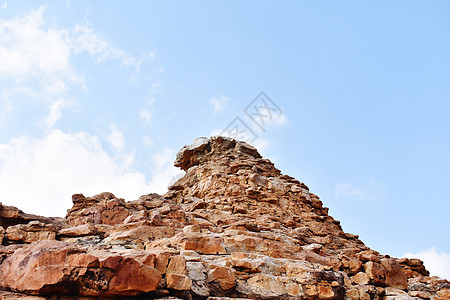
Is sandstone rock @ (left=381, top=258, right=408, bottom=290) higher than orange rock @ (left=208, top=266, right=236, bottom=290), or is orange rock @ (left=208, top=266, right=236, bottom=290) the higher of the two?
sandstone rock @ (left=381, top=258, right=408, bottom=290)

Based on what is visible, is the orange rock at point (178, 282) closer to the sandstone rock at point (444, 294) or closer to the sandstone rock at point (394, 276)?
the sandstone rock at point (394, 276)

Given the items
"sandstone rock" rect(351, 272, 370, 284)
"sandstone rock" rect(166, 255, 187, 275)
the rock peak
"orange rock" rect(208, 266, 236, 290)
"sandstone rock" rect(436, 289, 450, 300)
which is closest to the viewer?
"sandstone rock" rect(166, 255, 187, 275)

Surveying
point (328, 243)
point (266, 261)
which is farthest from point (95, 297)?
point (328, 243)

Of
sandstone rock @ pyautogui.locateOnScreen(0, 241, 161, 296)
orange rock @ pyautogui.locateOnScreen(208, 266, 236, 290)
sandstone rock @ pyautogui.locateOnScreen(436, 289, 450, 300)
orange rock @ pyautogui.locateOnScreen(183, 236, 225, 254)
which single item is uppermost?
orange rock @ pyautogui.locateOnScreen(183, 236, 225, 254)

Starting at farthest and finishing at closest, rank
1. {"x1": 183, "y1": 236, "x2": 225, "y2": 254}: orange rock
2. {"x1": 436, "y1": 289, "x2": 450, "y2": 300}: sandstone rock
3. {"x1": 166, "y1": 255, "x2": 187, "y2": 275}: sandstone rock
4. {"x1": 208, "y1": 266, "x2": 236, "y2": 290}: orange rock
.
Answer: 1. {"x1": 436, "y1": 289, "x2": 450, "y2": 300}: sandstone rock
2. {"x1": 183, "y1": 236, "x2": 225, "y2": 254}: orange rock
3. {"x1": 208, "y1": 266, "x2": 236, "y2": 290}: orange rock
4. {"x1": 166, "y1": 255, "x2": 187, "y2": 275}: sandstone rock

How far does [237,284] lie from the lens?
27.6 ft

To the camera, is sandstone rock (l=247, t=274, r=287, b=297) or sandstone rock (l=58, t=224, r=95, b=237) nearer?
sandstone rock (l=247, t=274, r=287, b=297)

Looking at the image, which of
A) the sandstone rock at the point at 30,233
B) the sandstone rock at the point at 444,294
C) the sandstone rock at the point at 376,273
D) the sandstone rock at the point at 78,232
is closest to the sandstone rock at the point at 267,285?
the sandstone rock at the point at 376,273

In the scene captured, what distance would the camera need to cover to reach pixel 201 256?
9.65 metres

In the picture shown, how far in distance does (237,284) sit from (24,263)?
16.0 ft

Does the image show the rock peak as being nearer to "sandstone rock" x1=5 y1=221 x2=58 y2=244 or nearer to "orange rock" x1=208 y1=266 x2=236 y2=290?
"sandstone rock" x1=5 y1=221 x2=58 y2=244

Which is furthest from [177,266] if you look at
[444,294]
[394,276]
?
[444,294]

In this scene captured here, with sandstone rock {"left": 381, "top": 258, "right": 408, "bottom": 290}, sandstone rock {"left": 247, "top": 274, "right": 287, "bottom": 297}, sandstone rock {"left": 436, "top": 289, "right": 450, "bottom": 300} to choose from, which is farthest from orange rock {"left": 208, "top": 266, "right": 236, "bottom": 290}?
sandstone rock {"left": 436, "top": 289, "right": 450, "bottom": 300}

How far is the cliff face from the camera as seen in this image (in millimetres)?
6445
